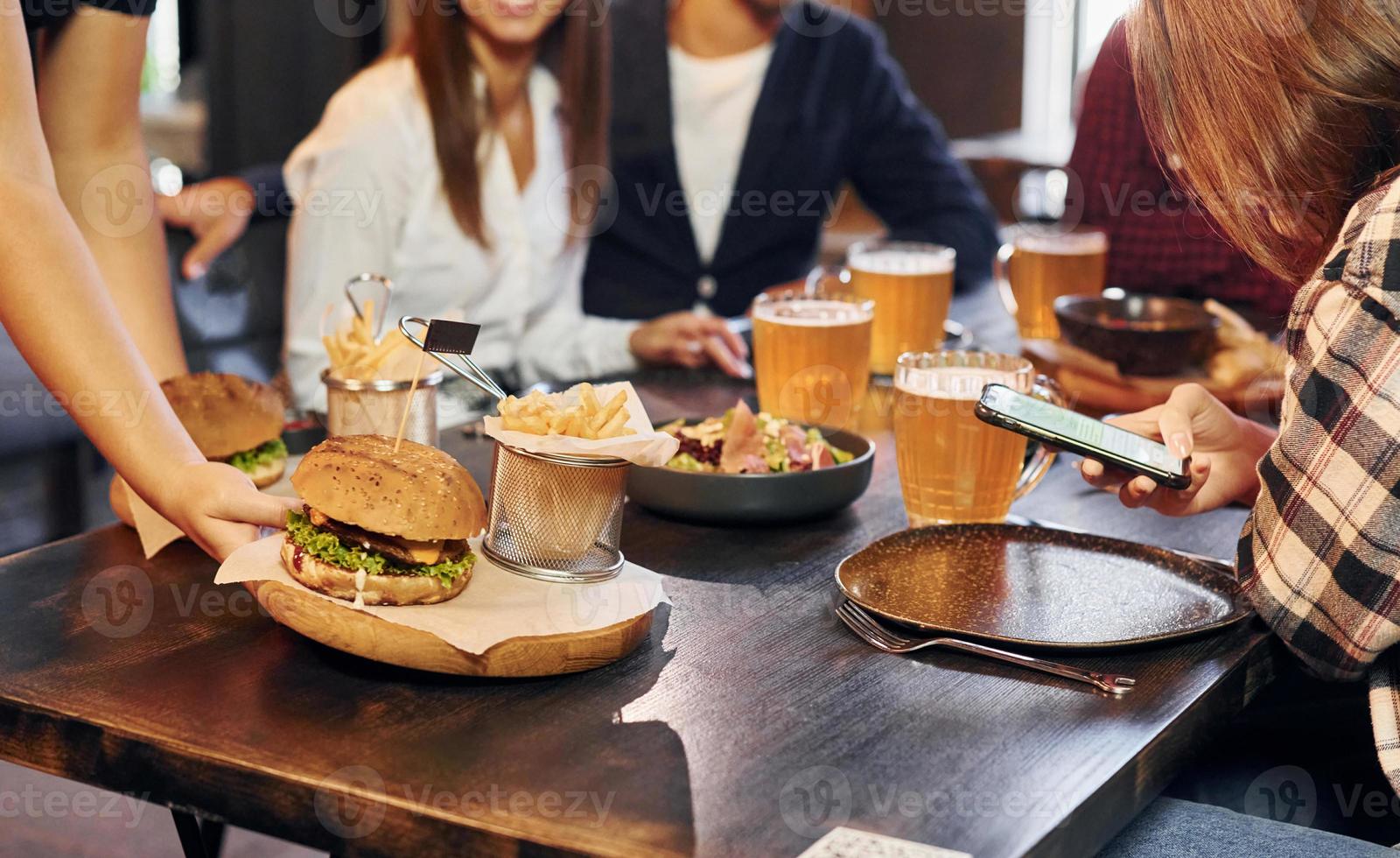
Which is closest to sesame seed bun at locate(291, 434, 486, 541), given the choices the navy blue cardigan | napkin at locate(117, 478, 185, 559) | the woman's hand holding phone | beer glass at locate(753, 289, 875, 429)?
napkin at locate(117, 478, 185, 559)

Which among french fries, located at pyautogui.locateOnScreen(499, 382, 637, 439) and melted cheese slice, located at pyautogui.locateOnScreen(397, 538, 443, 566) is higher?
french fries, located at pyautogui.locateOnScreen(499, 382, 637, 439)

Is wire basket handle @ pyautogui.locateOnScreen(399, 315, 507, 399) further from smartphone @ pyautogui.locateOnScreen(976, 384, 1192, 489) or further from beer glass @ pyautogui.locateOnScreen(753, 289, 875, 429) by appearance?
beer glass @ pyautogui.locateOnScreen(753, 289, 875, 429)

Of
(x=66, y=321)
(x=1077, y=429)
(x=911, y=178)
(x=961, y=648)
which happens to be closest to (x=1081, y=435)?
(x=1077, y=429)

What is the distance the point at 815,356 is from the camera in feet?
5.25

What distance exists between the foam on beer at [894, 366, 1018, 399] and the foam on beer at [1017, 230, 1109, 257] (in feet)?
2.41

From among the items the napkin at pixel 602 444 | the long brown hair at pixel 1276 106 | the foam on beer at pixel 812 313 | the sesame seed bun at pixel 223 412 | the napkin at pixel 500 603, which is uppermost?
the long brown hair at pixel 1276 106

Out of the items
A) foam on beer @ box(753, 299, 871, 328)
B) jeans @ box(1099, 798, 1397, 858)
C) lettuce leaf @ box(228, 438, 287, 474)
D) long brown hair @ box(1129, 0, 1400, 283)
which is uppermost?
long brown hair @ box(1129, 0, 1400, 283)

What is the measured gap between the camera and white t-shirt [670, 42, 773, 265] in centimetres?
280

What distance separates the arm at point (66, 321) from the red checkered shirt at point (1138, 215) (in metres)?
1.66

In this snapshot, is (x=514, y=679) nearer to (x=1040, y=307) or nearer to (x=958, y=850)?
(x=958, y=850)

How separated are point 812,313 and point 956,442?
1.37 ft

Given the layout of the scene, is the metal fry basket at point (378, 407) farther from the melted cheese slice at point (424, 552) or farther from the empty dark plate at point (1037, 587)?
the empty dark plate at point (1037, 587)

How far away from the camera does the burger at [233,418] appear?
1.26 m

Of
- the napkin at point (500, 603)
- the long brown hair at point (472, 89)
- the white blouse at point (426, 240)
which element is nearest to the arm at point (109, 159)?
the white blouse at point (426, 240)
